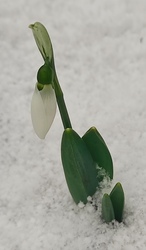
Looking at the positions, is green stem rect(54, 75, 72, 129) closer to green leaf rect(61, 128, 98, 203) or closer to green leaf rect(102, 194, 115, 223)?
green leaf rect(61, 128, 98, 203)

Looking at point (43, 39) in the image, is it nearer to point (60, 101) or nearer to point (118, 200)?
point (60, 101)

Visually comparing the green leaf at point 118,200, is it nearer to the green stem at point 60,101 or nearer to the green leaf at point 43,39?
the green stem at point 60,101

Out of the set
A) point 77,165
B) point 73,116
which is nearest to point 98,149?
point 77,165

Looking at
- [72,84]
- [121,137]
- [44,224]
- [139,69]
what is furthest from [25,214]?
[139,69]

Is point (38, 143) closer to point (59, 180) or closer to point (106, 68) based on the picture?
point (59, 180)

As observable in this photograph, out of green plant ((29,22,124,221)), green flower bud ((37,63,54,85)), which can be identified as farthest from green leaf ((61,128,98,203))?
green flower bud ((37,63,54,85))

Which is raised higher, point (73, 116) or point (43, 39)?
point (43, 39)

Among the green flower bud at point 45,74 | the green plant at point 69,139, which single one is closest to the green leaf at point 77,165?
the green plant at point 69,139
